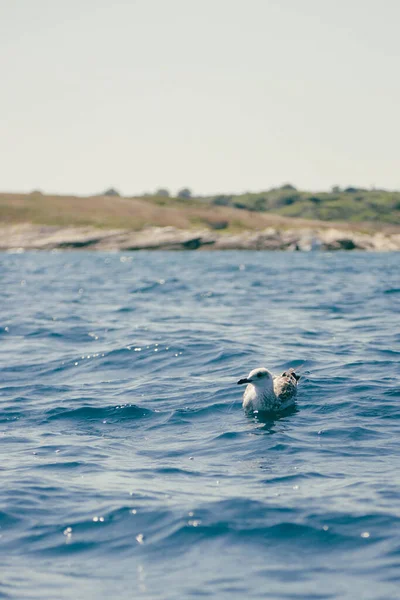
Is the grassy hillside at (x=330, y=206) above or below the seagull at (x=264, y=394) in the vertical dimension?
above

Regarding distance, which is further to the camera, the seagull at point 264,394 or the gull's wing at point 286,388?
the gull's wing at point 286,388

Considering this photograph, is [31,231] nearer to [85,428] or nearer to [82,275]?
[82,275]

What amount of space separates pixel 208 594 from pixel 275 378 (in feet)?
28.7

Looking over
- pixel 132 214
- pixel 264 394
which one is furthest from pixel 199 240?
pixel 264 394

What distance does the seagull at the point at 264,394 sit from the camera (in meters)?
14.9

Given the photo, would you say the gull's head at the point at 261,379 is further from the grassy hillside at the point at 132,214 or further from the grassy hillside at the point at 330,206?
the grassy hillside at the point at 330,206

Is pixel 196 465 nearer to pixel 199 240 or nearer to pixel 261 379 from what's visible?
pixel 261 379

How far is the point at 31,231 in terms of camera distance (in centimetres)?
11238

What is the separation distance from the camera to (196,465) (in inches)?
452

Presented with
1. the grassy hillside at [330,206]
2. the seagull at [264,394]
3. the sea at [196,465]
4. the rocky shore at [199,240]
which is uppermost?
the grassy hillside at [330,206]

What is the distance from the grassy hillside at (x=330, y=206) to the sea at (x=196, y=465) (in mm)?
151235

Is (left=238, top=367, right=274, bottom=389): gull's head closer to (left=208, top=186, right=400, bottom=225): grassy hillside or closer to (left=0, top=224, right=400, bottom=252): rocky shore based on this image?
(left=0, top=224, right=400, bottom=252): rocky shore

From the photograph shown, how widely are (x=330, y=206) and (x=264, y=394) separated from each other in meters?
175

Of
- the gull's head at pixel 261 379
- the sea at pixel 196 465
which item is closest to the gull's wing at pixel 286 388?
the gull's head at pixel 261 379
